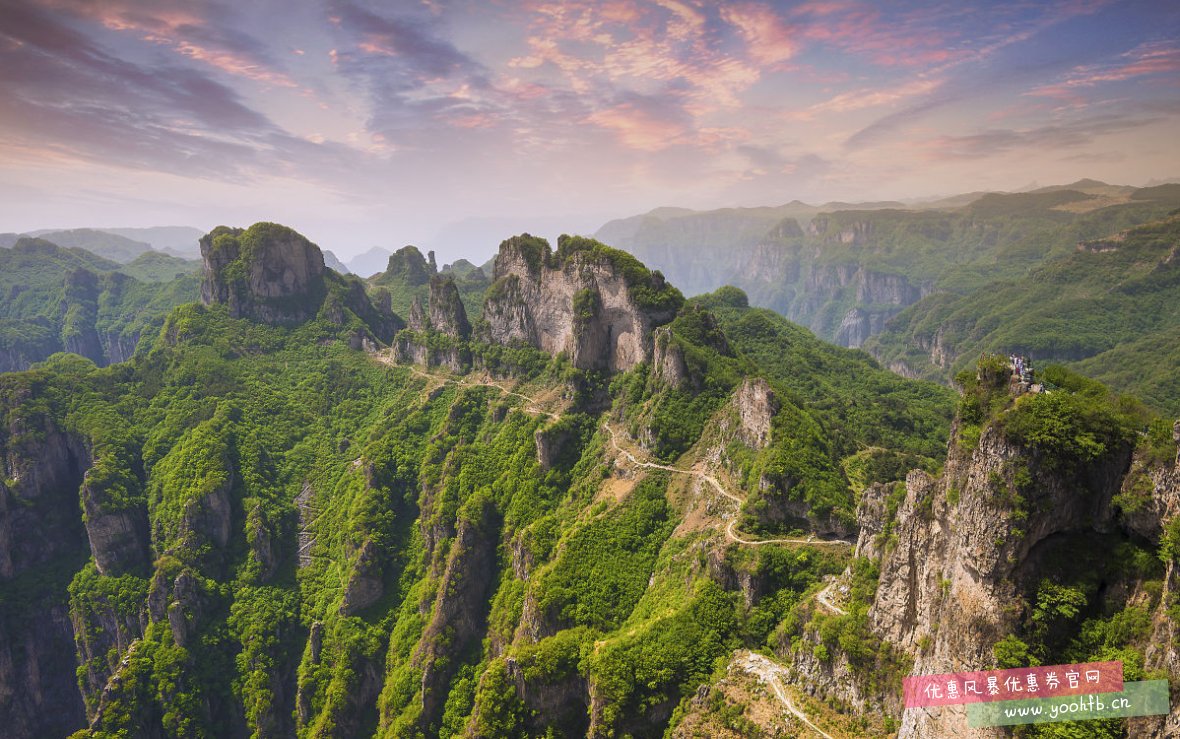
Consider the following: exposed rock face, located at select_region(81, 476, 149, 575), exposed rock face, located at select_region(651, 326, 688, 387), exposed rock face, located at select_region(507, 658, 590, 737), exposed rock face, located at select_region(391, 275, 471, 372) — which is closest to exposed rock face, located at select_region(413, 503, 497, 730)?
exposed rock face, located at select_region(507, 658, 590, 737)

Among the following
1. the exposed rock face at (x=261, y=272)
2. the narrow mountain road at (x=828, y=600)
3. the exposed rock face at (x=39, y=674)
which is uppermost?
the exposed rock face at (x=261, y=272)

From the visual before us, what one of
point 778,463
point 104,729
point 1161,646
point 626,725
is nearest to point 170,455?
point 104,729

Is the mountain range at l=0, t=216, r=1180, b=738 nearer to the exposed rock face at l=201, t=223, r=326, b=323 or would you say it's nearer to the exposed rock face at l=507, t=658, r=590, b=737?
the exposed rock face at l=507, t=658, r=590, b=737

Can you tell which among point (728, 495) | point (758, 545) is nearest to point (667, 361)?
point (728, 495)

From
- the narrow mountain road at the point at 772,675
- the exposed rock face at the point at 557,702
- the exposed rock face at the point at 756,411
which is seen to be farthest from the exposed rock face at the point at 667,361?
the exposed rock face at the point at 557,702

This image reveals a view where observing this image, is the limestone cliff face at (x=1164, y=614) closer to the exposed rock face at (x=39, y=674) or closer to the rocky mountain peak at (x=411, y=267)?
the exposed rock face at (x=39, y=674)

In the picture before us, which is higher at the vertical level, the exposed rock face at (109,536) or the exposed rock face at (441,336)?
the exposed rock face at (441,336)
